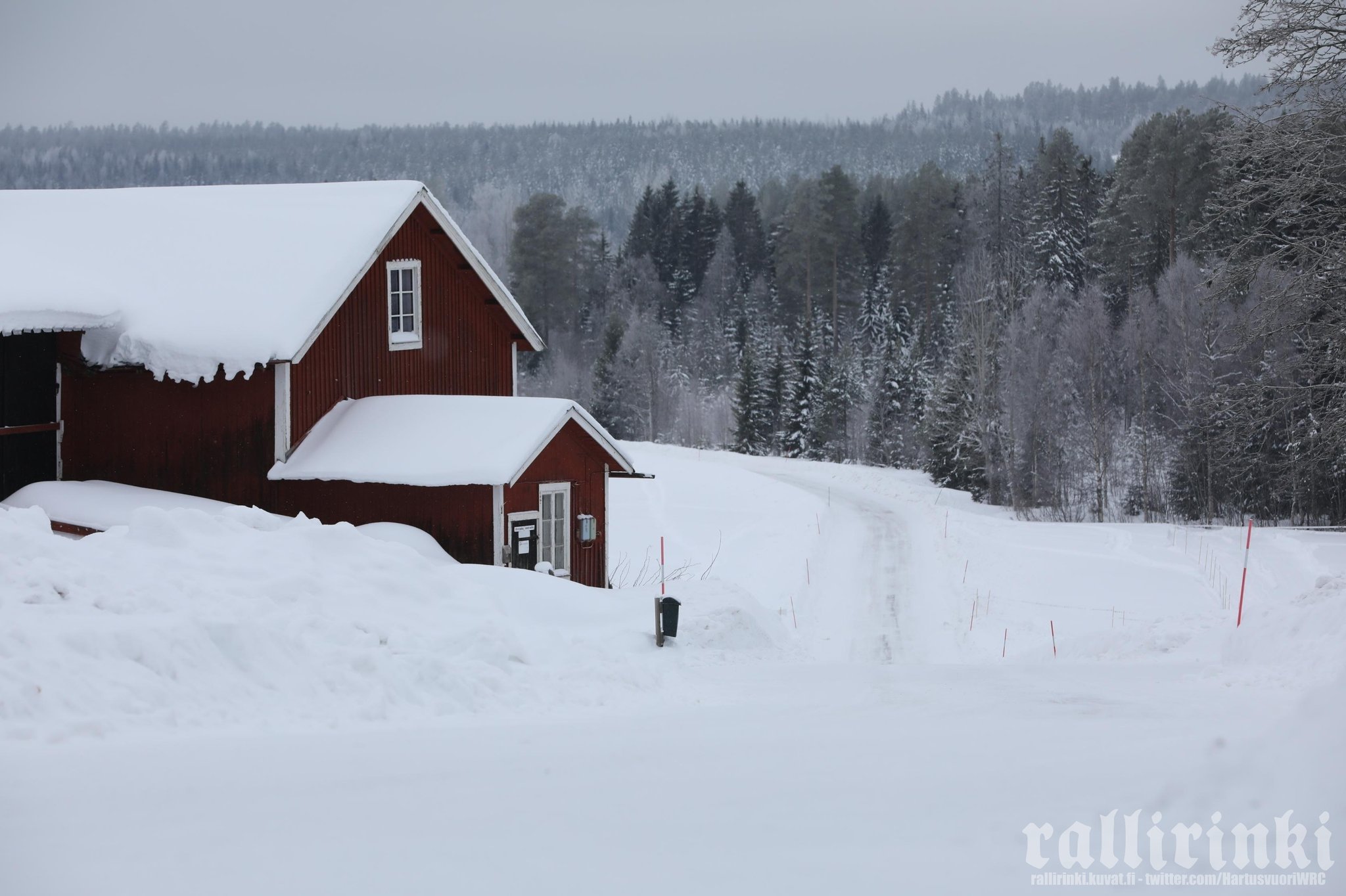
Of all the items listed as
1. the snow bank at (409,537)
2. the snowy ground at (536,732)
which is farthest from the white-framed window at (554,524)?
the snowy ground at (536,732)

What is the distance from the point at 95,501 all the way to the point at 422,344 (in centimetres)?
Answer: 554

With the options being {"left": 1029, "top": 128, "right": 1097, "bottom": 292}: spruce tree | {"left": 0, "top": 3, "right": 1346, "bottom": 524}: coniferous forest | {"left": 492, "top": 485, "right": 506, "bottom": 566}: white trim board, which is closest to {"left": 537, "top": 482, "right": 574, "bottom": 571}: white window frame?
{"left": 492, "top": 485, "right": 506, "bottom": 566}: white trim board

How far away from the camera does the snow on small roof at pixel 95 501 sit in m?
16.9

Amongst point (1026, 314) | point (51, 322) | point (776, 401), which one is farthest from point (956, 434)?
point (51, 322)

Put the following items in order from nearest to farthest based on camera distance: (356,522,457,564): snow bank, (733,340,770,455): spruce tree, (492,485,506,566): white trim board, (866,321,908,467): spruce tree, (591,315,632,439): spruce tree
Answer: (356,522,457,564): snow bank
(492,485,506,566): white trim board
(866,321,908,467): spruce tree
(733,340,770,455): spruce tree
(591,315,632,439): spruce tree

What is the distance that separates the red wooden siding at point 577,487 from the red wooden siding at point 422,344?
3.25 meters

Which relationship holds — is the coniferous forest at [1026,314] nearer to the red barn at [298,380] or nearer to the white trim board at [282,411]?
the red barn at [298,380]

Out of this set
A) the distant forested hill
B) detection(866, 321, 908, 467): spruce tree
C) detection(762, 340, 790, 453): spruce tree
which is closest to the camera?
detection(866, 321, 908, 467): spruce tree

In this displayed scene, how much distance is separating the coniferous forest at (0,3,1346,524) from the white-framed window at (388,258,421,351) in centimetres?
1244

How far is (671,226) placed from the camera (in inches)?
3561

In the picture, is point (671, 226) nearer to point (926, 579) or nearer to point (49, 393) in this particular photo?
point (926, 579)

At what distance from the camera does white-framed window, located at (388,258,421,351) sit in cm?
1939

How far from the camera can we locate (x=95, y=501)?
57.3 feet

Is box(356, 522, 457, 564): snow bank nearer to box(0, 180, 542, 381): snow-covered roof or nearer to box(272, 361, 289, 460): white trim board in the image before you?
box(272, 361, 289, 460): white trim board
